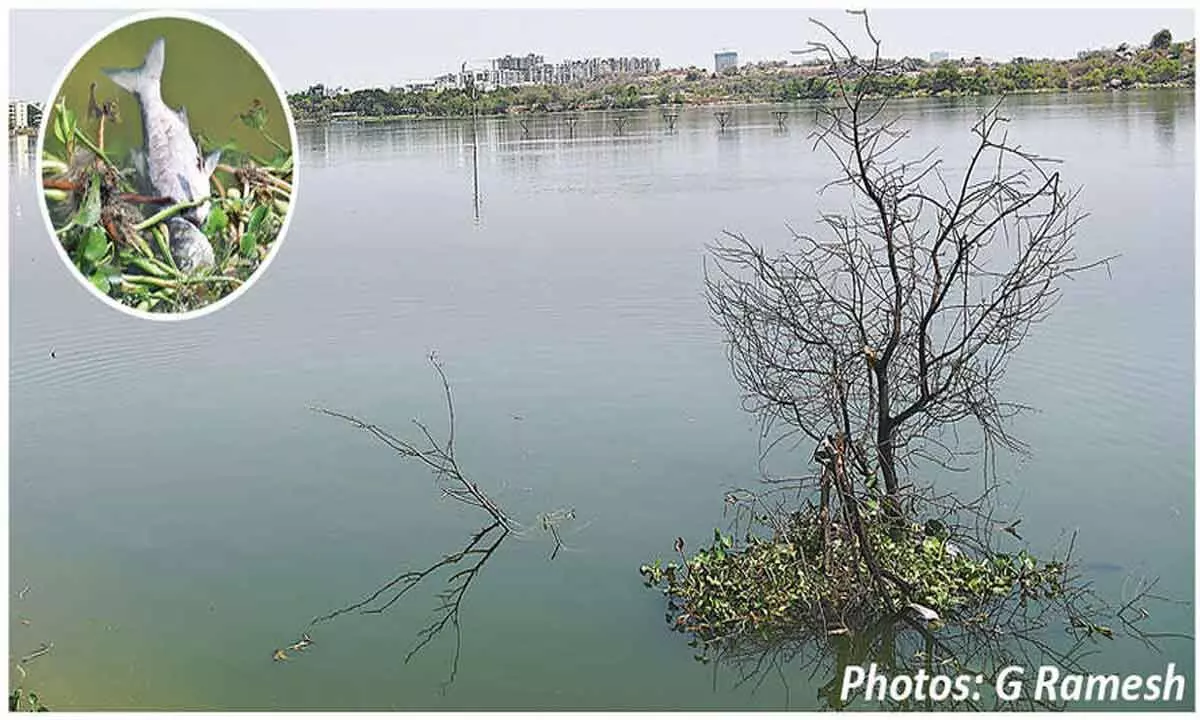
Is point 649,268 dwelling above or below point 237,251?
below

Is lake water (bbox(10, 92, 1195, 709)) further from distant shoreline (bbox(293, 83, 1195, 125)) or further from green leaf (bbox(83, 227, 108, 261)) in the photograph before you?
distant shoreline (bbox(293, 83, 1195, 125))

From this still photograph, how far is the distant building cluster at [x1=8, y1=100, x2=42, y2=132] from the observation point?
3996mm

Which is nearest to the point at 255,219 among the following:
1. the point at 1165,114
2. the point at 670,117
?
the point at 1165,114

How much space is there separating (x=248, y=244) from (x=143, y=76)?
0.44 meters

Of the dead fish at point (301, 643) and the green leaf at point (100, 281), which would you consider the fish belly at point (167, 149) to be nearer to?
the green leaf at point (100, 281)

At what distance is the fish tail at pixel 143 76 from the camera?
2.72m

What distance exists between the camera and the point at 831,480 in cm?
386

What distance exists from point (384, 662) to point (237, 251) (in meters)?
1.52

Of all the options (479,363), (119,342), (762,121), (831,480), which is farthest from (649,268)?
(762,121)

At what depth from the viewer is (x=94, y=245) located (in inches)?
112

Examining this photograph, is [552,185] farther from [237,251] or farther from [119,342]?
[237,251]

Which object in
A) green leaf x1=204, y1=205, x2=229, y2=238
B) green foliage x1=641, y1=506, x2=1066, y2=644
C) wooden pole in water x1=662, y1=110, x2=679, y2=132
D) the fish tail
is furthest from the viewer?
wooden pole in water x1=662, y1=110, x2=679, y2=132

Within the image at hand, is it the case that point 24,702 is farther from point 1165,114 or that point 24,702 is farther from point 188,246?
point 1165,114

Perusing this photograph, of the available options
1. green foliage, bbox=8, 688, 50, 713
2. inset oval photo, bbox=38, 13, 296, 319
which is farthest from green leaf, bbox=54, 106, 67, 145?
green foliage, bbox=8, 688, 50, 713
